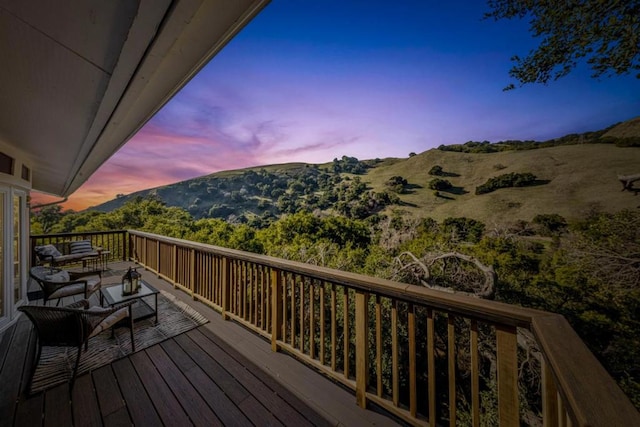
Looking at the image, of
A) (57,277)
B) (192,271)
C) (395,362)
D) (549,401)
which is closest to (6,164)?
(57,277)

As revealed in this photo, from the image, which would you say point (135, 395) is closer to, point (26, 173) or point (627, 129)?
point (26, 173)

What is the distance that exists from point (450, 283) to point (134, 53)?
1037 cm

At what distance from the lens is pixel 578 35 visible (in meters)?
5.59

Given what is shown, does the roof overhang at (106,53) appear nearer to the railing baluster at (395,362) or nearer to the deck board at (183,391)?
the railing baluster at (395,362)

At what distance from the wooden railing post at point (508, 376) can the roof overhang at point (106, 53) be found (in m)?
1.89

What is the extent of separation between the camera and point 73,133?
2490mm

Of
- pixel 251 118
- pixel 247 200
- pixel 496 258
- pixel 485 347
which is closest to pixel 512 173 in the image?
pixel 496 258

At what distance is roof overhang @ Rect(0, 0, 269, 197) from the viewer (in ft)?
3.00

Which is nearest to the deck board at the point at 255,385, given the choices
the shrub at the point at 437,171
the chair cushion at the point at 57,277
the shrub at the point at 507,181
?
the chair cushion at the point at 57,277

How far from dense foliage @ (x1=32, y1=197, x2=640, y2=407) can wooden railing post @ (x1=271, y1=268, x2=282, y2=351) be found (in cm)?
699

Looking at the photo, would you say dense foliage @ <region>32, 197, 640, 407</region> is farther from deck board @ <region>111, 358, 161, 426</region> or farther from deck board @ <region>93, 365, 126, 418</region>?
deck board @ <region>93, 365, 126, 418</region>

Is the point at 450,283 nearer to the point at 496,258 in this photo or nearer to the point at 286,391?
the point at 496,258

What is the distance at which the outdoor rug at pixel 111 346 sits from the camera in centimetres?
218

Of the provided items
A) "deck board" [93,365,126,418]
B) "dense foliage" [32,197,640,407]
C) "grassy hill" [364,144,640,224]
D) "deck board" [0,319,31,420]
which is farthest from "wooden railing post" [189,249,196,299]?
"grassy hill" [364,144,640,224]
